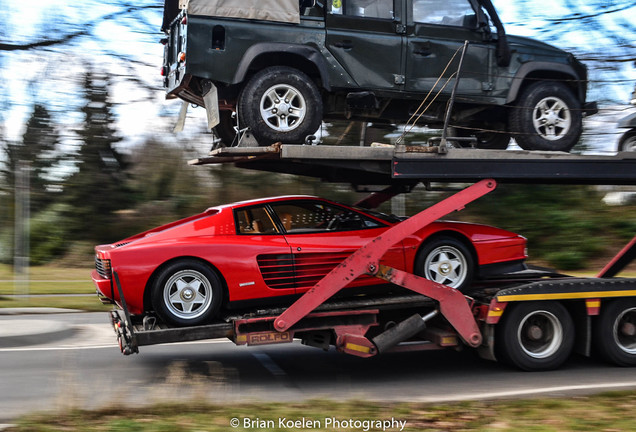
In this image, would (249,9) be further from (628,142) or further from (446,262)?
(628,142)

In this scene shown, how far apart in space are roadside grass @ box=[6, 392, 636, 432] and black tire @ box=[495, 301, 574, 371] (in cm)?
126

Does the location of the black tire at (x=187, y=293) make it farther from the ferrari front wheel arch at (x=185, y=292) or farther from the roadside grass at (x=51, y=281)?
the roadside grass at (x=51, y=281)

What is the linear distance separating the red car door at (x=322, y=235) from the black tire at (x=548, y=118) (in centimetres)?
192

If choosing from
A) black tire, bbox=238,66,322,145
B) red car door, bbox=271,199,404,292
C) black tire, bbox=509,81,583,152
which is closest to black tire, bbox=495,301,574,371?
red car door, bbox=271,199,404,292

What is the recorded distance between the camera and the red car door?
6.60 m

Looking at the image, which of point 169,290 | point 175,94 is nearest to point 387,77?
point 175,94

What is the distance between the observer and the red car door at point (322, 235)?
6.60 meters

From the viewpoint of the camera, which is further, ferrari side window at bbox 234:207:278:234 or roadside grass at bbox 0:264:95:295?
roadside grass at bbox 0:264:95:295

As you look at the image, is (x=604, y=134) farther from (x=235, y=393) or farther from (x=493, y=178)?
(x=235, y=393)

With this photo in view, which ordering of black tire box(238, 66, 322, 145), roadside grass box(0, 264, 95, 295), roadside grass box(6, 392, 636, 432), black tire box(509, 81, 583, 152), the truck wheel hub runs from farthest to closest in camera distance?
roadside grass box(0, 264, 95, 295) → black tire box(509, 81, 583, 152) → the truck wheel hub → black tire box(238, 66, 322, 145) → roadside grass box(6, 392, 636, 432)

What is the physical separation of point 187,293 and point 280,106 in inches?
76.7

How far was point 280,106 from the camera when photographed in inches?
260

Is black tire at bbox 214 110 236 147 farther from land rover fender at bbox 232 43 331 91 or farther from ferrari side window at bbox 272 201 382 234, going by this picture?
ferrari side window at bbox 272 201 382 234

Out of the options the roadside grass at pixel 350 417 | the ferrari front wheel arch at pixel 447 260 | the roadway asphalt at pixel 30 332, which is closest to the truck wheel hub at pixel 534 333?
the ferrari front wheel arch at pixel 447 260
